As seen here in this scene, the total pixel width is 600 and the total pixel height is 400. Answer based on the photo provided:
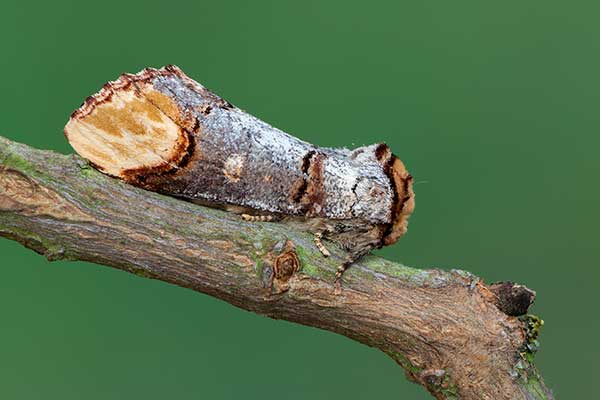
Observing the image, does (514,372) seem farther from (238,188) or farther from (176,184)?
(176,184)

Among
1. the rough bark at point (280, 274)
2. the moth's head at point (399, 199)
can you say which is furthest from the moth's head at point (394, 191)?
the rough bark at point (280, 274)

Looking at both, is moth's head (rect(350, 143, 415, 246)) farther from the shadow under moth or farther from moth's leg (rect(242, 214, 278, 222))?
moth's leg (rect(242, 214, 278, 222))

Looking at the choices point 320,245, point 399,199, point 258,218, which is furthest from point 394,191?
point 258,218

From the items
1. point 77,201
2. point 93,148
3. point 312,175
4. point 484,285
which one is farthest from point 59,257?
point 484,285

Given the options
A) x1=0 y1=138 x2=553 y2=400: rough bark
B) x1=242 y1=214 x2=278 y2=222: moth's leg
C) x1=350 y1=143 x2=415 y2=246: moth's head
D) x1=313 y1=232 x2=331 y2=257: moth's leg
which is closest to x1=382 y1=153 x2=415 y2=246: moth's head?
x1=350 y1=143 x2=415 y2=246: moth's head

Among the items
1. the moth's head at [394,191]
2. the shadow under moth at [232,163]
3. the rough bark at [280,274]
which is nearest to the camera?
the rough bark at [280,274]

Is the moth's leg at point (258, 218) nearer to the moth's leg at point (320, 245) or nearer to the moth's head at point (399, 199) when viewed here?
the moth's leg at point (320, 245)

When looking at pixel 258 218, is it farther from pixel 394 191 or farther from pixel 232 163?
pixel 394 191
